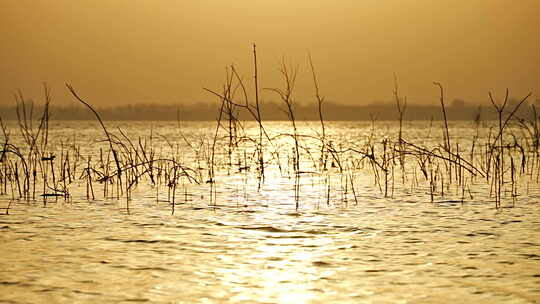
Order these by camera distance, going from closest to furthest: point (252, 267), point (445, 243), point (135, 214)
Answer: point (252, 267) → point (445, 243) → point (135, 214)

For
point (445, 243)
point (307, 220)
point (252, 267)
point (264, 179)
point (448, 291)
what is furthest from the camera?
point (264, 179)

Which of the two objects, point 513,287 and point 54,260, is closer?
point 513,287

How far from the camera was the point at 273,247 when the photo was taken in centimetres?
769

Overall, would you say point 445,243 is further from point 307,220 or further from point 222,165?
point 222,165

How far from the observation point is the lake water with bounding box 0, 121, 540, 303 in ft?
18.7

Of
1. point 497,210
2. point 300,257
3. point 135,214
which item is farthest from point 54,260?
point 497,210

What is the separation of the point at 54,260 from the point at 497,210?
7.21m

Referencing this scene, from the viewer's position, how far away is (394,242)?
26.1 feet

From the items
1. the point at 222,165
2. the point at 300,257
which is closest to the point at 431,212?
the point at 300,257

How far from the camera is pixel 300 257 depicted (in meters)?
7.07

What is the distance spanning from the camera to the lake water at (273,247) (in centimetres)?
571

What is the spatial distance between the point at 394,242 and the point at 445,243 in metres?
0.62

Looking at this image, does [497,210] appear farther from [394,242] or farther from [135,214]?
[135,214]

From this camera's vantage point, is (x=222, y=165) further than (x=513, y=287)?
Yes
